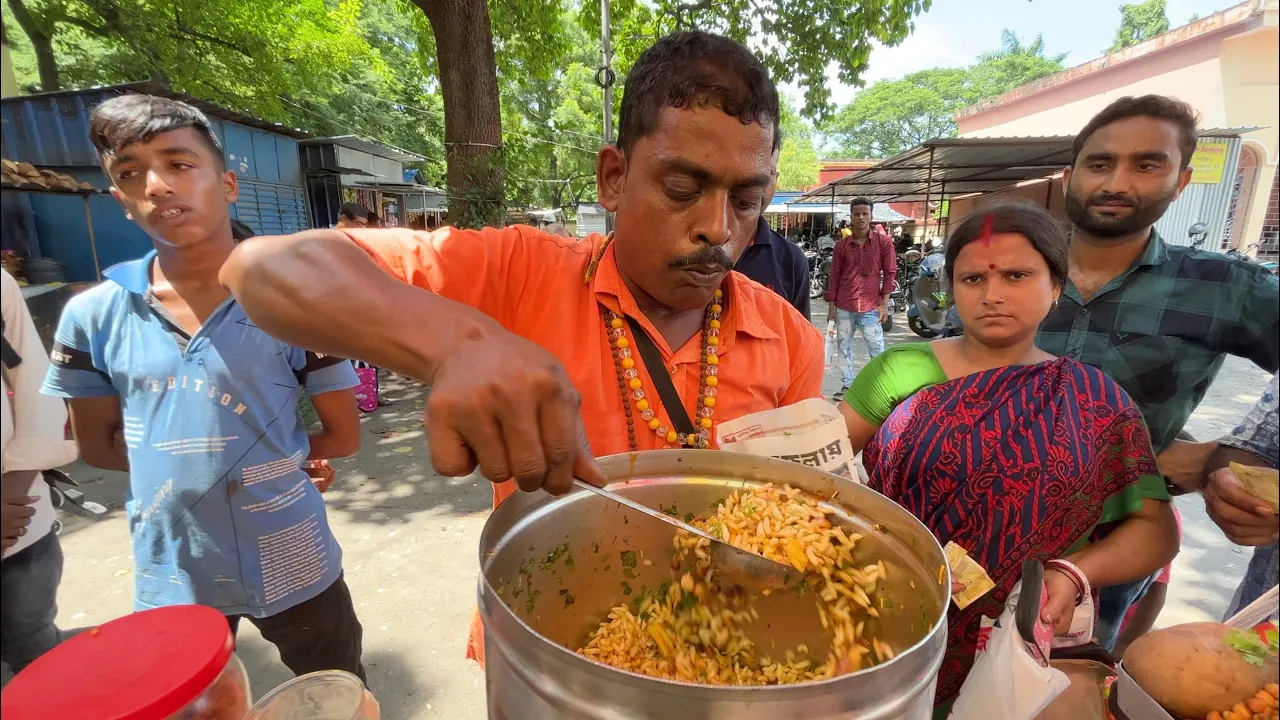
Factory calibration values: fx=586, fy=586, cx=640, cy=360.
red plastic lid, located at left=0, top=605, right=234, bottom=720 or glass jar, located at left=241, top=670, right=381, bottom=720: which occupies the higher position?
red plastic lid, located at left=0, top=605, right=234, bottom=720

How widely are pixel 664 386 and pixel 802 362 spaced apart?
1.47 ft

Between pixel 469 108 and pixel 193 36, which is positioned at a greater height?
pixel 193 36

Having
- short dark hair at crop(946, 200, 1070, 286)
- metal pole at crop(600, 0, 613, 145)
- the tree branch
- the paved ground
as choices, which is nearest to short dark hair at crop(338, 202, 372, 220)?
the tree branch

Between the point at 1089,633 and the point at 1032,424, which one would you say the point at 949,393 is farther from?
the point at 1089,633

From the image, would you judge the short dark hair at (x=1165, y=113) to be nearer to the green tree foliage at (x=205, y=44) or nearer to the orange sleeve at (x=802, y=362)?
the orange sleeve at (x=802, y=362)

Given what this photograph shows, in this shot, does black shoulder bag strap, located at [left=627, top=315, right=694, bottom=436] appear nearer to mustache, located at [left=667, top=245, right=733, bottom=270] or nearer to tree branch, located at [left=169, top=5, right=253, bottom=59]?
mustache, located at [left=667, top=245, right=733, bottom=270]

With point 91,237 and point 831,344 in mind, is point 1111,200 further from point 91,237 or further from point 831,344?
point 831,344

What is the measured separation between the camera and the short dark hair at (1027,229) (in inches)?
65.8

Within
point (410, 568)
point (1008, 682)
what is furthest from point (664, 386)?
point (410, 568)

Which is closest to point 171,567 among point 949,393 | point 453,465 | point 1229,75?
point 453,465

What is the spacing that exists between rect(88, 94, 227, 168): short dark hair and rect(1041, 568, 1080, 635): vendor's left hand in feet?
7.27

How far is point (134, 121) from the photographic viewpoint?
1244 millimetres

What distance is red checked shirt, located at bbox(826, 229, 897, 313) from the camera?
22.4 feet

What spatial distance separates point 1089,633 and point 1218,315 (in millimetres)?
879
